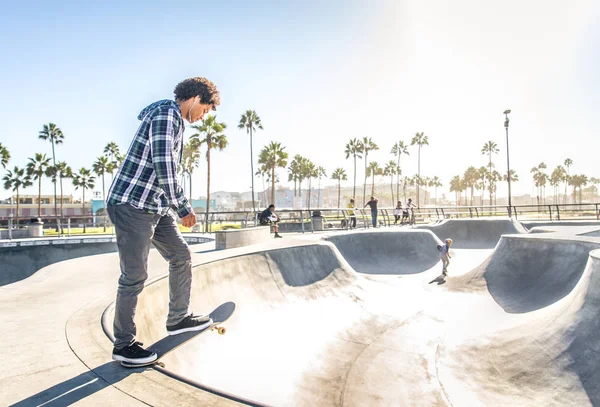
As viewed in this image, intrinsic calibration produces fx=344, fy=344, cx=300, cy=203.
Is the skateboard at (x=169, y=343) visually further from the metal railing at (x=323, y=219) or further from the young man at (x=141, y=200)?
the metal railing at (x=323, y=219)

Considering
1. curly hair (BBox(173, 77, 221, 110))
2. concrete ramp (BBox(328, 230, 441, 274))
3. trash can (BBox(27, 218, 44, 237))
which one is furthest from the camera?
trash can (BBox(27, 218, 44, 237))

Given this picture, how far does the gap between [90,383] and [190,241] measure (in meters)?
14.0

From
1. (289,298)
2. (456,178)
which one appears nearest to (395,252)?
(289,298)

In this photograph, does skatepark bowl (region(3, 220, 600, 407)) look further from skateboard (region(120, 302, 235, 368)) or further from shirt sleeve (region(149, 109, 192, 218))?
shirt sleeve (region(149, 109, 192, 218))

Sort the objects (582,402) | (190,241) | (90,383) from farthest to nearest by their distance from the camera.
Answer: (190,241) < (582,402) < (90,383)

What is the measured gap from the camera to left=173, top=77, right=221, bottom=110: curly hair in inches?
118

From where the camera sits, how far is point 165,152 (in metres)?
2.61

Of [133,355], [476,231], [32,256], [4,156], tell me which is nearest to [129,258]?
[133,355]

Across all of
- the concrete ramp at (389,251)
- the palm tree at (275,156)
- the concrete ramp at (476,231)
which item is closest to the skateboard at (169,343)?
the concrete ramp at (389,251)

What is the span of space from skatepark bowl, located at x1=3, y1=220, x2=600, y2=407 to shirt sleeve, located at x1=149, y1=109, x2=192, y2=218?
132cm

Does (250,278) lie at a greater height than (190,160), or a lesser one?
lesser

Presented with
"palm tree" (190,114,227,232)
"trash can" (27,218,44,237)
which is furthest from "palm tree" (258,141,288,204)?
"trash can" (27,218,44,237)

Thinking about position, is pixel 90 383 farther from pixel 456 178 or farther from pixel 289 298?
pixel 456 178

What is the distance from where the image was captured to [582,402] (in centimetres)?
393
